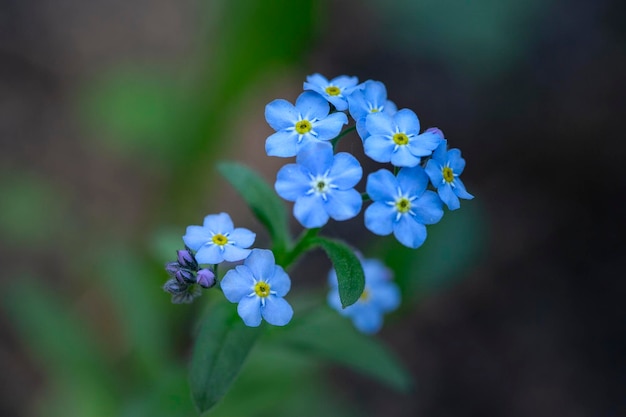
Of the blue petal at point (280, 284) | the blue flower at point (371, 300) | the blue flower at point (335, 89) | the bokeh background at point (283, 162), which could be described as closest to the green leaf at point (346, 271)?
the blue petal at point (280, 284)

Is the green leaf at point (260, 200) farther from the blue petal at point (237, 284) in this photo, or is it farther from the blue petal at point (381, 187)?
the blue petal at point (381, 187)

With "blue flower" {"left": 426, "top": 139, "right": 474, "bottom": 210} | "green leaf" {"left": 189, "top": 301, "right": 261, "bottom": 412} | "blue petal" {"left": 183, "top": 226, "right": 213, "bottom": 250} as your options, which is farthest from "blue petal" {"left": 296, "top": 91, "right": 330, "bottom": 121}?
"green leaf" {"left": 189, "top": 301, "right": 261, "bottom": 412}

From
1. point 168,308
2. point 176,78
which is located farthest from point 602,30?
point 168,308

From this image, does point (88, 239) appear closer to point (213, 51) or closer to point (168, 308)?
point (168, 308)

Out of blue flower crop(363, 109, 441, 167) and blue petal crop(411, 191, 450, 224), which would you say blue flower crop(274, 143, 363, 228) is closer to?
blue flower crop(363, 109, 441, 167)

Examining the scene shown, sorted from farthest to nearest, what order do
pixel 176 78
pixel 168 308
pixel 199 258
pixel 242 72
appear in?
pixel 176 78, pixel 242 72, pixel 168 308, pixel 199 258

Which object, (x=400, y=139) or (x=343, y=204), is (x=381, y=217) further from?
(x=400, y=139)
